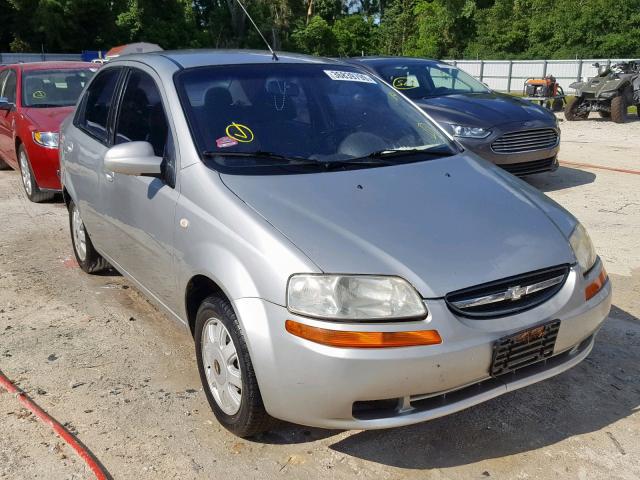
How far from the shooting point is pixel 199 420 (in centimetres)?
319

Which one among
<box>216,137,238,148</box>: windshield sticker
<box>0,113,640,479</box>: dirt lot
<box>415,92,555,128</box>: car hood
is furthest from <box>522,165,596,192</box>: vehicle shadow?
<box>216,137,238,148</box>: windshield sticker

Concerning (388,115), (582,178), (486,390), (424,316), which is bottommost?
(582,178)

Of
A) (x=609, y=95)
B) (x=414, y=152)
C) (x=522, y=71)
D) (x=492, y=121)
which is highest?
(x=414, y=152)

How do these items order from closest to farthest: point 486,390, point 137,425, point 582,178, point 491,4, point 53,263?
point 486,390
point 137,425
point 53,263
point 582,178
point 491,4

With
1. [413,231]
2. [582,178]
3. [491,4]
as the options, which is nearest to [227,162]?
[413,231]

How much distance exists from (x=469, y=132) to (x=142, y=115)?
15.5 feet

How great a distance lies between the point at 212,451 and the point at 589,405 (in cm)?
184

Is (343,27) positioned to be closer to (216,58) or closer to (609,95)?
(609,95)

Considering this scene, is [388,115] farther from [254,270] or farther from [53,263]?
[53,263]

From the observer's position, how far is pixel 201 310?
10.00ft

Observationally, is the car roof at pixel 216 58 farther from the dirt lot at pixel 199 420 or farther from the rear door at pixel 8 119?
the rear door at pixel 8 119

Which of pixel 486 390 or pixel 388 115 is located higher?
pixel 388 115

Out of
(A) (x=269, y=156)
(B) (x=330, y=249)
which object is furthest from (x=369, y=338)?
(A) (x=269, y=156)

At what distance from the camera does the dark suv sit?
761 centimetres
